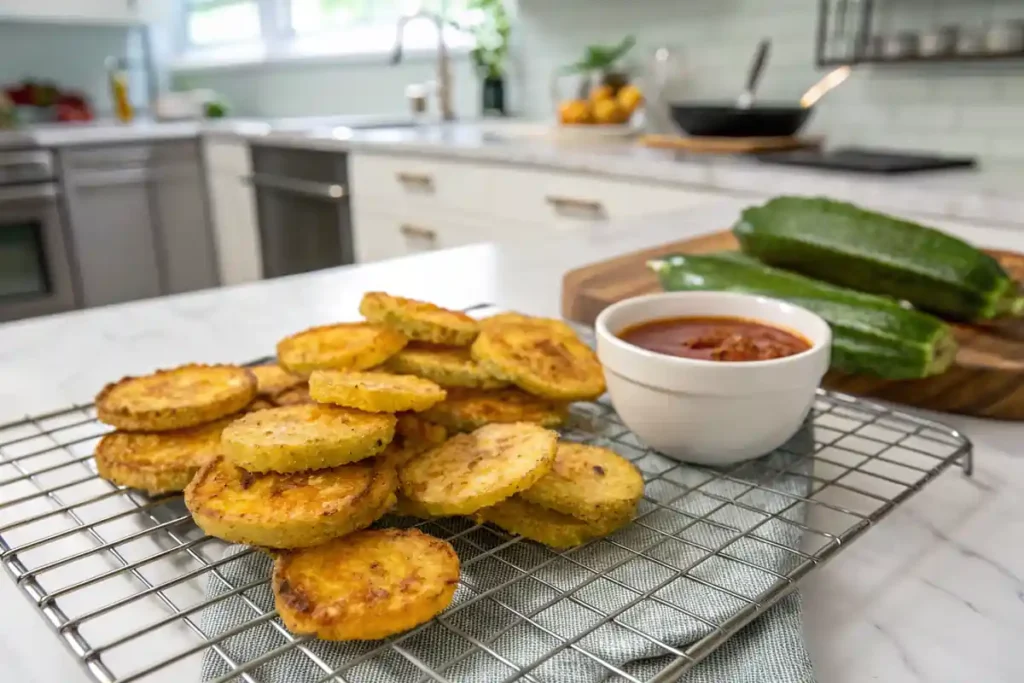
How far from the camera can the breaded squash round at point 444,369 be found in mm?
686

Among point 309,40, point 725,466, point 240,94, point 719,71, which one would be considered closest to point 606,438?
point 725,466

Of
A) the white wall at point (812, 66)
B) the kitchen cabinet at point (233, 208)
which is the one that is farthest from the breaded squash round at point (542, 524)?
the kitchen cabinet at point (233, 208)

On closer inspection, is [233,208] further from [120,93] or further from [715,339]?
[715,339]

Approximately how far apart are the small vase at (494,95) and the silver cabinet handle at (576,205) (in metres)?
1.26

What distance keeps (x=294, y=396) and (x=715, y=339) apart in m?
0.36

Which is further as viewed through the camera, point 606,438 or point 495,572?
point 606,438

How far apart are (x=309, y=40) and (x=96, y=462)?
14.0 ft

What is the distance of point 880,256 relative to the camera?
0.95 m

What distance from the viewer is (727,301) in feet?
2.62

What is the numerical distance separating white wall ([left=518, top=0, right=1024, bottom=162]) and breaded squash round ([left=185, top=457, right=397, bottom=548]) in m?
2.27

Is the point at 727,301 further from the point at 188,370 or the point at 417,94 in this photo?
the point at 417,94

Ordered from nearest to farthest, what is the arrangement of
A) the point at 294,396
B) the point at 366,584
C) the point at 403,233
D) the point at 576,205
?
the point at 366,584
the point at 294,396
the point at 576,205
the point at 403,233

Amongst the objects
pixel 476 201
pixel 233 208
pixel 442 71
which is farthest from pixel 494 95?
pixel 233 208

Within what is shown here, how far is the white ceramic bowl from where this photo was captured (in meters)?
0.63
